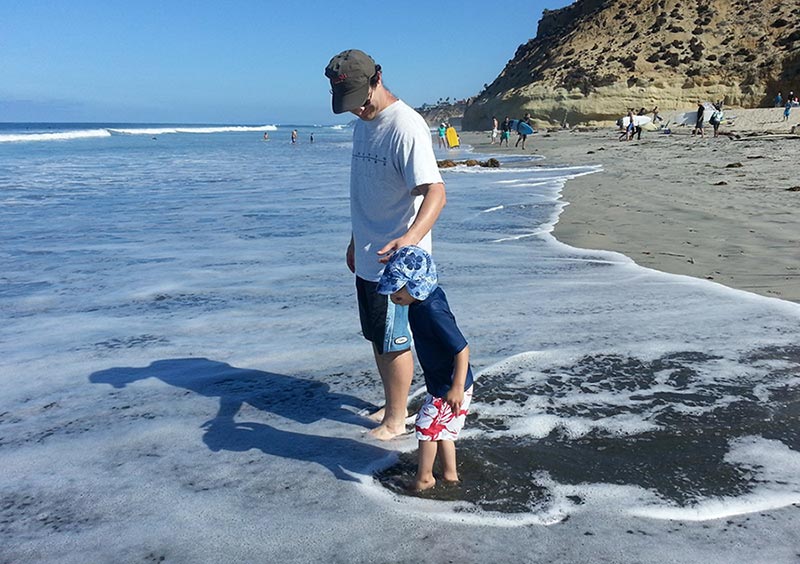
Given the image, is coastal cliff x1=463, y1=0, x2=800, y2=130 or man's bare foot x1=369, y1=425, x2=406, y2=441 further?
coastal cliff x1=463, y1=0, x2=800, y2=130

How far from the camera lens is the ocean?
237 cm

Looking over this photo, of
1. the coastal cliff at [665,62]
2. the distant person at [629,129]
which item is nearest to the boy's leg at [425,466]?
the distant person at [629,129]

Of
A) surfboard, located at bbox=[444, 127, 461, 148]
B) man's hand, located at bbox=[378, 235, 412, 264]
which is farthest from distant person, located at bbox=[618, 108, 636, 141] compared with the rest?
man's hand, located at bbox=[378, 235, 412, 264]

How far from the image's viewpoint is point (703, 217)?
8.45 metres

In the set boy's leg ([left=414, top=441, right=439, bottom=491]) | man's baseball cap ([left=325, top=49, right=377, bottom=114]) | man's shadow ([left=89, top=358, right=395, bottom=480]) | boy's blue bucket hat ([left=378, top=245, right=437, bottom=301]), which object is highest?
man's baseball cap ([left=325, top=49, right=377, bottom=114])

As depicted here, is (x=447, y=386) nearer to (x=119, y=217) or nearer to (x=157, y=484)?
(x=157, y=484)

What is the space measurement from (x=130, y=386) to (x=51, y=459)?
905 mm

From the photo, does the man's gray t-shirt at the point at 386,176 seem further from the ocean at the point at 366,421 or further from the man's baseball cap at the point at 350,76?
the ocean at the point at 366,421

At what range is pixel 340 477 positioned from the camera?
2.82m

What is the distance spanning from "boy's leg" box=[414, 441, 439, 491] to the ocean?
49mm

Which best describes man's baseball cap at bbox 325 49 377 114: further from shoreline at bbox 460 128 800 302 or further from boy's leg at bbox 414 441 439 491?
shoreline at bbox 460 128 800 302

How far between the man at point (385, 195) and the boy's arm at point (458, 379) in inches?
21.0

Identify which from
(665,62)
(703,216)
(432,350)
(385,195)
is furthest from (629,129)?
(432,350)

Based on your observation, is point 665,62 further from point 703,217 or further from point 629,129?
point 703,217
